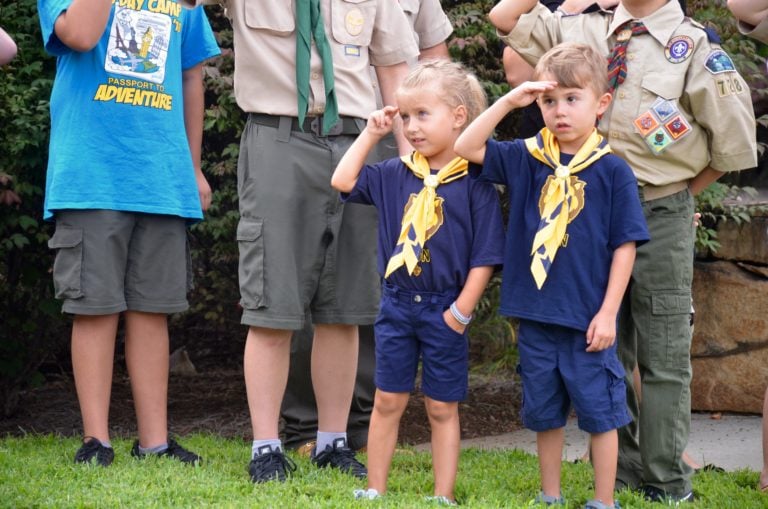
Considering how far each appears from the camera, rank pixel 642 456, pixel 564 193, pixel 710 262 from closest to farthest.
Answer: pixel 564 193 < pixel 642 456 < pixel 710 262

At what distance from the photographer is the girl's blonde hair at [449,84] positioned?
404 cm

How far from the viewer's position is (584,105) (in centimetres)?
388

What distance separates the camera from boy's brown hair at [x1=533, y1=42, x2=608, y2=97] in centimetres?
385

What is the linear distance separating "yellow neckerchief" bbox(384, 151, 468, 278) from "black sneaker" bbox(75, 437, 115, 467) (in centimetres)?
149

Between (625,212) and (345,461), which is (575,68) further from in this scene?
(345,461)

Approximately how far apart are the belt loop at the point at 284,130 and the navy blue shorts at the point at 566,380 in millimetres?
1194

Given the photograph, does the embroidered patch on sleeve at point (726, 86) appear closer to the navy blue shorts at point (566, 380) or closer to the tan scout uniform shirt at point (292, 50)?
the navy blue shorts at point (566, 380)

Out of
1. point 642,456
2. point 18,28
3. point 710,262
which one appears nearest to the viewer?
point 642,456

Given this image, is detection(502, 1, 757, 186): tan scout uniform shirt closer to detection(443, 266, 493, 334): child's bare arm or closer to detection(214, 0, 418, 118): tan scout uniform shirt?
detection(443, 266, 493, 334): child's bare arm

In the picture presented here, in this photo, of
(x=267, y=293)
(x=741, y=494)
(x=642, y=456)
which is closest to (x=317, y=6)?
(x=267, y=293)

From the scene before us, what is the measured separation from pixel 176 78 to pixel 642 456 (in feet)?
8.17

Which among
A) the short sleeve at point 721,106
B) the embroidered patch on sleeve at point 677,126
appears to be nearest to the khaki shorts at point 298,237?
the embroidered patch on sleeve at point 677,126

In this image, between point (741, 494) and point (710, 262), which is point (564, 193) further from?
point (710, 262)

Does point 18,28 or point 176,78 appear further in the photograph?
point 18,28
